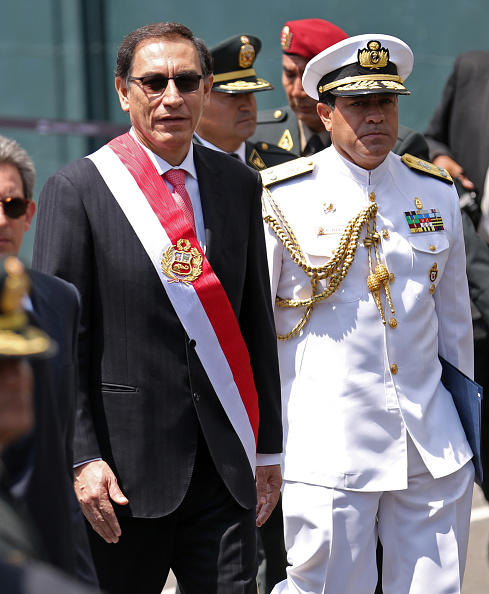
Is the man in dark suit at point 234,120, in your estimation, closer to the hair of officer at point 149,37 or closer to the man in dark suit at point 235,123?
the man in dark suit at point 235,123

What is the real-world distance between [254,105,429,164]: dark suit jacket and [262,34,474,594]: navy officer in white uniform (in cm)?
124

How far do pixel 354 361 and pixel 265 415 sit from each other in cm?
45

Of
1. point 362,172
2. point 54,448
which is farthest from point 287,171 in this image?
point 54,448

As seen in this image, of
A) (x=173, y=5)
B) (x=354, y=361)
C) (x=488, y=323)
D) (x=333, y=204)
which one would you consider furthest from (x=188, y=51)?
(x=173, y=5)

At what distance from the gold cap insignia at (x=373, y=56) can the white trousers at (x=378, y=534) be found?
4.03 feet

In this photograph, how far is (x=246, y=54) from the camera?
17.7 ft

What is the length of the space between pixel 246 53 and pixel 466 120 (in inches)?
43.6

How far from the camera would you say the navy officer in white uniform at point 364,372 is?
366 centimetres

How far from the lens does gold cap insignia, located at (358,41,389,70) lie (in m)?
3.80

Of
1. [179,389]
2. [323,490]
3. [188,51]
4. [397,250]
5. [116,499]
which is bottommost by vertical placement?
[323,490]

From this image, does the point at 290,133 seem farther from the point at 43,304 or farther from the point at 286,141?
the point at 43,304

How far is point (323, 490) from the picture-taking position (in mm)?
3672

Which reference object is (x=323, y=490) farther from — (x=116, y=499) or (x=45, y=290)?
(x=45, y=290)

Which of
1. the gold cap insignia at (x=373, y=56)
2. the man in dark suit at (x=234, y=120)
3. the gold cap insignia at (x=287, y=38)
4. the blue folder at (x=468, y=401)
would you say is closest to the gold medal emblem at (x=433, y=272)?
the blue folder at (x=468, y=401)
